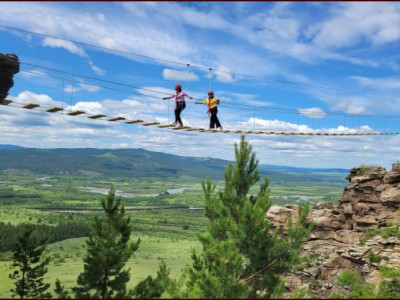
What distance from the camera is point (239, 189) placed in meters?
20.0

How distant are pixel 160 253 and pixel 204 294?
3690 inches

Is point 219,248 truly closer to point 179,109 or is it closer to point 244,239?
point 244,239

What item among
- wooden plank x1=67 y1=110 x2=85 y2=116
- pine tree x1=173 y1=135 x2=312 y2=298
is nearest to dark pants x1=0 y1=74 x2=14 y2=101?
wooden plank x1=67 y1=110 x2=85 y2=116

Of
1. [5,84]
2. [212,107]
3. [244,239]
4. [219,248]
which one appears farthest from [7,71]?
[244,239]

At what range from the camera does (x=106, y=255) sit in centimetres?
1812

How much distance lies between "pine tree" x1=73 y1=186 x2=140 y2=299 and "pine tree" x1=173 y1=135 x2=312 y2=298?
3576 mm

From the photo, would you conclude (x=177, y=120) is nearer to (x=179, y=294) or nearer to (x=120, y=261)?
(x=120, y=261)

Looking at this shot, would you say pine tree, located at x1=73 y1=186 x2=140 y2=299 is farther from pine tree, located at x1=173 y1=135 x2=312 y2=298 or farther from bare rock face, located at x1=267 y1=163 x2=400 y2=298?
bare rock face, located at x1=267 y1=163 x2=400 y2=298

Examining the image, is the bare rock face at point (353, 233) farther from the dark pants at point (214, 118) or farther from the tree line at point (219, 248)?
the dark pants at point (214, 118)

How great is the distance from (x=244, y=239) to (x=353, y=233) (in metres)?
25.8

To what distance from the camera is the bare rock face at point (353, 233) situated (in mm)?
33312

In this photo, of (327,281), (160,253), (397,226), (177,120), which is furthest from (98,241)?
(160,253)

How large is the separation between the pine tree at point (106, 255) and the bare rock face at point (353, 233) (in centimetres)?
2039

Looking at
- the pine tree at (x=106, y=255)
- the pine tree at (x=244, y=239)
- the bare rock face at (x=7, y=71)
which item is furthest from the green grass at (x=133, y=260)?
the pine tree at (x=106, y=255)
